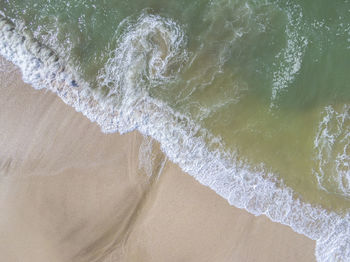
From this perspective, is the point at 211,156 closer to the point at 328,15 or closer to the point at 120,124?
the point at 120,124

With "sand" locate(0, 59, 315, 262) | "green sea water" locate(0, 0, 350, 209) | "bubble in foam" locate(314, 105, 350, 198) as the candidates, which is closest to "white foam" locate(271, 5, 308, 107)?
"green sea water" locate(0, 0, 350, 209)

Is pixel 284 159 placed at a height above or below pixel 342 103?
below

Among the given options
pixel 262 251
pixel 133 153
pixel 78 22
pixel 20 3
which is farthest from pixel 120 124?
pixel 262 251

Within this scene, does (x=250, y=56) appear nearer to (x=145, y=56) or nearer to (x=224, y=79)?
(x=224, y=79)

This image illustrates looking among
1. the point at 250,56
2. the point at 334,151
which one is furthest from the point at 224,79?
the point at 334,151

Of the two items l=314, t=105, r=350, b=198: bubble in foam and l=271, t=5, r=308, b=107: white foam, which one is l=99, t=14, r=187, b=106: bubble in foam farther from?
l=314, t=105, r=350, b=198: bubble in foam

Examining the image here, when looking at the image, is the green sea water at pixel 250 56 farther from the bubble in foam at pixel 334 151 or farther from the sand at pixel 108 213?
the sand at pixel 108 213
